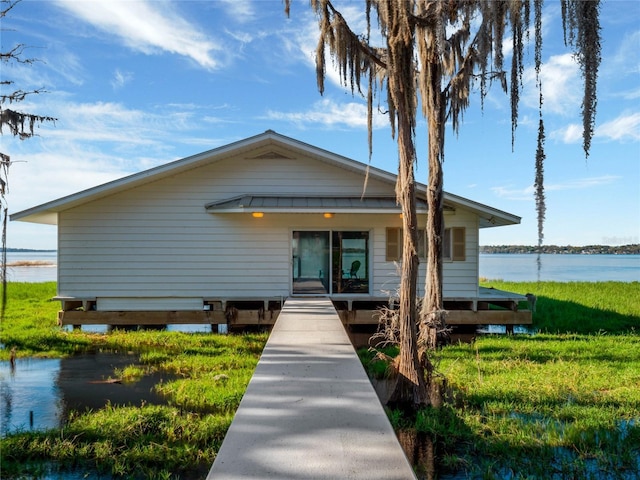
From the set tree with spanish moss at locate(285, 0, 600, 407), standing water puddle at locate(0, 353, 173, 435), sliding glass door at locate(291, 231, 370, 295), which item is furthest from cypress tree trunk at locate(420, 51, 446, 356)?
standing water puddle at locate(0, 353, 173, 435)

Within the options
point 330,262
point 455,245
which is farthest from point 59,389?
point 455,245

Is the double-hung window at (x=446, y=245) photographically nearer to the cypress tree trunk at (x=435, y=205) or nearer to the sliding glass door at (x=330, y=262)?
the sliding glass door at (x=330, y=262)

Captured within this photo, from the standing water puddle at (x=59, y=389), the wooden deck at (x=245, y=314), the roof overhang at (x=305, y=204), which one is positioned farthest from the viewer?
the wooden deck at (x=245, y=314)

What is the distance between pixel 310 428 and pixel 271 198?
292 inches

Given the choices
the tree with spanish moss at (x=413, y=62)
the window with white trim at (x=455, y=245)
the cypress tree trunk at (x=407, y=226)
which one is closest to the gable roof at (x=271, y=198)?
the window with white trim at (x=455, y=245)

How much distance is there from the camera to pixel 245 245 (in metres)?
10.1

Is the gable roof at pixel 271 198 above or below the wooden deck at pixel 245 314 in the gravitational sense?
above

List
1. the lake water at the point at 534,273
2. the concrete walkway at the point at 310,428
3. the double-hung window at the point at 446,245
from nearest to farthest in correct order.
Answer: the concrete walkway at the point at 310,428 < the double-hung window at the point at 446,245 < the lake water at the point at 534,273

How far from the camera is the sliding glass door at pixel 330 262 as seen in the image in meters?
10.3

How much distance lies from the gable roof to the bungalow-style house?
4 centimetres

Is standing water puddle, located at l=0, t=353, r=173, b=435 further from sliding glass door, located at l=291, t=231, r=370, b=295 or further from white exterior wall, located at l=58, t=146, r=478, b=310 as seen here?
sliding glass door, located at l=291, t=231, r=370, b=295

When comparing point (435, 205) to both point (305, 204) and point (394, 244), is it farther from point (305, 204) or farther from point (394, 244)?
point (305, 204)

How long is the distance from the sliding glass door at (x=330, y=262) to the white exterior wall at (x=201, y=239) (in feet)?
0.67

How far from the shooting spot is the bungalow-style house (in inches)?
384
